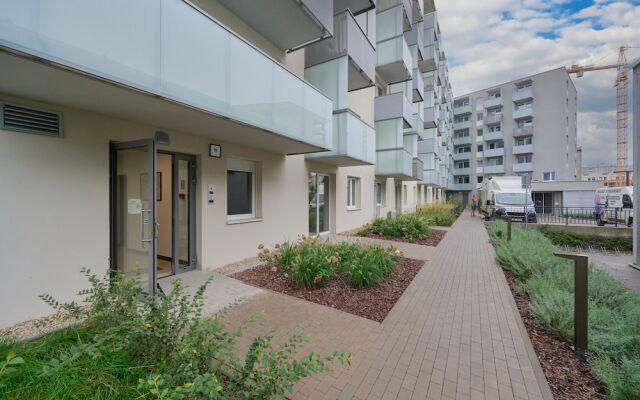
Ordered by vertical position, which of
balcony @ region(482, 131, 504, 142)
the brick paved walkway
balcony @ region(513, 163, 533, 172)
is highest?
balcony @ region(482, 131, 504, 142)

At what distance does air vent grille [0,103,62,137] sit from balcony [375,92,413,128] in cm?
1256

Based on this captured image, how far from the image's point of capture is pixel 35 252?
3662mm

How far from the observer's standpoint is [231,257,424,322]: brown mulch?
14.1 feet

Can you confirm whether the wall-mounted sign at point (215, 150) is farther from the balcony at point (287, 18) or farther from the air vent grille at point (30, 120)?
the balcony at point (287, 18)

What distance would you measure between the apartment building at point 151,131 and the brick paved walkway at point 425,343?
2.42 m


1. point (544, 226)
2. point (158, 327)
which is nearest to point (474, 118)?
point (544, 226)

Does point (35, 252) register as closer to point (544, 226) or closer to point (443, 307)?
point (443, 307)

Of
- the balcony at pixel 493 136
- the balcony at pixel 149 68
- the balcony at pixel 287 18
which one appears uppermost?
the balcony at pixel 493 136

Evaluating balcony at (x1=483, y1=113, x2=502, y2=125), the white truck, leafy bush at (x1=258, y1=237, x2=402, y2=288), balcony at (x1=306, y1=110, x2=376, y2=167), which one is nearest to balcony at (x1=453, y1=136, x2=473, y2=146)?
balcony at (x1=483, y1=113, x2=502, y2=125)

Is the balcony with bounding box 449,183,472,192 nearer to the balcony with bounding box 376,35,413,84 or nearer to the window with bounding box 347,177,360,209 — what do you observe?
the balcony with bounding box 376,35,413,84

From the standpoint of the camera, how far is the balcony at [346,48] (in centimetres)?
828

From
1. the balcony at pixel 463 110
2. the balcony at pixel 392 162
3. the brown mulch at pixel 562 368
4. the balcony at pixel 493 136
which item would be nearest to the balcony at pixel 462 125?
the balcony at pixel 463 110

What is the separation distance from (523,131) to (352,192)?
143 ft

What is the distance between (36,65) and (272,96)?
130 inches
